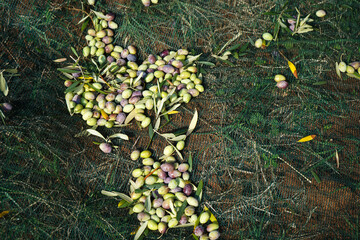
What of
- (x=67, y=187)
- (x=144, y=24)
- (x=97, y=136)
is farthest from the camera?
(x=144, y=24)

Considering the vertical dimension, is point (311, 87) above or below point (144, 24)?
below

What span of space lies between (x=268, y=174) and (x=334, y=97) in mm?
620

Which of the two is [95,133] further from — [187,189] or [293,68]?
[293,68]

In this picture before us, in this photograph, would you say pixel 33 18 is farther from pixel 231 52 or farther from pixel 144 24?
pixel 231 52

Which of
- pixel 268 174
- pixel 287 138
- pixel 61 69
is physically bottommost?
pixel 268 174

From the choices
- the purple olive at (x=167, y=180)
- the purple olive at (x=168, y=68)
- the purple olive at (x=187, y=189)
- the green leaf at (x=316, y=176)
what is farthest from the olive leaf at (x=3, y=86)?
the green leaf at (x=316, y=176)

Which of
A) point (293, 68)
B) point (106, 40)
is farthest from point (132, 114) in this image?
point (293, 68)

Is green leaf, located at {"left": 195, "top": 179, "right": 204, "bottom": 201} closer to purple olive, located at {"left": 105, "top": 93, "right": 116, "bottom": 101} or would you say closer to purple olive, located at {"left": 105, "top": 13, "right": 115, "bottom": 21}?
purple olive, located at {"left": 105, "top": 93, "right": 116, "bottom": 101}

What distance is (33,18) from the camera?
6.07ft

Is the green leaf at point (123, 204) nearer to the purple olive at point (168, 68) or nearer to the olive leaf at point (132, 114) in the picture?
the olive leaf at point (132, 114)

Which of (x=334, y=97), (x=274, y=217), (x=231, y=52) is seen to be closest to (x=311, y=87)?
(x=334, y=97)

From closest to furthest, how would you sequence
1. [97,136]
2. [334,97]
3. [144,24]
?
[97,136], [334,97], [144,24]

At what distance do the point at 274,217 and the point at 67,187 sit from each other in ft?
3.35

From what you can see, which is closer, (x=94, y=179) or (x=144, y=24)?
(x=94, y=179)
